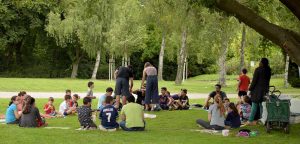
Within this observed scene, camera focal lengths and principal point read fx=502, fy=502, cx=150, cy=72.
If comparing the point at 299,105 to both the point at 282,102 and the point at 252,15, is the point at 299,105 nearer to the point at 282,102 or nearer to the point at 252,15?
the point at 282,102

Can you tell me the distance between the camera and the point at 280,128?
14.0m

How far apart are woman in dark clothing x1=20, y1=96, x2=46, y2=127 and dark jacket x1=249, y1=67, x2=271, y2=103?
6.38 m

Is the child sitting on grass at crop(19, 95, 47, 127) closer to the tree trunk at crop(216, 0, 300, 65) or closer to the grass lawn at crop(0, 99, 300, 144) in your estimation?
the grass lawn at crop(0, 99, 300, 144)

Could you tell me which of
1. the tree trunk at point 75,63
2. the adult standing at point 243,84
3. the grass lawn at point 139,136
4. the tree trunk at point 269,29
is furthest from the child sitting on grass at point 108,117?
the tree trunk at point 75,63

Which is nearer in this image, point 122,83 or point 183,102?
point 122,83

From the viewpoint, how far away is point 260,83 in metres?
15.0

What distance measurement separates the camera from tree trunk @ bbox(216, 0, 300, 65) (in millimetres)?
12672

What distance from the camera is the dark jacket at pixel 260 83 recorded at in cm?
1496

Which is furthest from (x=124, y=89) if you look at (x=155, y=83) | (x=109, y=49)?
(x=109, y=49)

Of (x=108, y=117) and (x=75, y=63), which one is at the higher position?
(x=75, y=63)

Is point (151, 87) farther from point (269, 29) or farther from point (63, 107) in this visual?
point (269, 29)

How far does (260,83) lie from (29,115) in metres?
6.77

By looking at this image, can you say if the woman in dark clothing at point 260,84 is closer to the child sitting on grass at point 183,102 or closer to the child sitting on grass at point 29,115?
the child sitting on grass at point 183,102

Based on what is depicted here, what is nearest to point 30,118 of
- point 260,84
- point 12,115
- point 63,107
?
point 12,115
